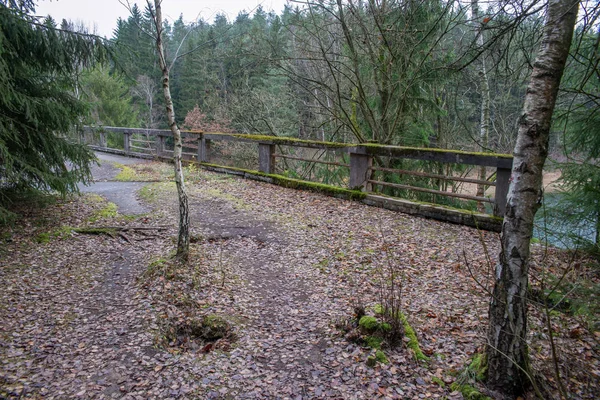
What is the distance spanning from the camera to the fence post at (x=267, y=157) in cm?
1038

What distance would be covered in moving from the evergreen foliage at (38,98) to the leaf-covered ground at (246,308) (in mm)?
972

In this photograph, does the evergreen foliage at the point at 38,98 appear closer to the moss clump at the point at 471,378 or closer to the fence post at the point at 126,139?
the moss clump at the point at 471,378

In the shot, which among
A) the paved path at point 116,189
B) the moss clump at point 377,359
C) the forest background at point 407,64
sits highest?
the forest background at point 407,64

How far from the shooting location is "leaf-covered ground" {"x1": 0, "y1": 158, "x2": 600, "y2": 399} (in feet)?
10.5

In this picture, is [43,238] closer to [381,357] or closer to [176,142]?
[176,142]

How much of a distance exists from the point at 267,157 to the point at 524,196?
8.31 meters

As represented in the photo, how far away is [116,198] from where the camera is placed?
8.88 metres

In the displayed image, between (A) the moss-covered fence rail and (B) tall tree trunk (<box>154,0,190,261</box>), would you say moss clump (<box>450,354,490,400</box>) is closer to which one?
(A) the moss-covered fence rail

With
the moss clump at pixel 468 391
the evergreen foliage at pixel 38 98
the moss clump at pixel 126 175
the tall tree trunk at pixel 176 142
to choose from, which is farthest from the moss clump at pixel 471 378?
the moss clump at pixel 126 175

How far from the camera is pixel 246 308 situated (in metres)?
4.44

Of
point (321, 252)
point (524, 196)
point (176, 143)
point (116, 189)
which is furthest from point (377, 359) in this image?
point (116, 189)

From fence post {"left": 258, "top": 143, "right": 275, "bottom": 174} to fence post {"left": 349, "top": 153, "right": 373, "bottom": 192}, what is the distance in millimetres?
2754

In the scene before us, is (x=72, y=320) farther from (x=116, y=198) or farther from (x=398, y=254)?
(x=116, y=198)

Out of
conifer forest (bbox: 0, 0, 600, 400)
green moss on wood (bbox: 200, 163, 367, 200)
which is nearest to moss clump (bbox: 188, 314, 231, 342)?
conifer forest (bbox: 0, 0, 600, 400)
